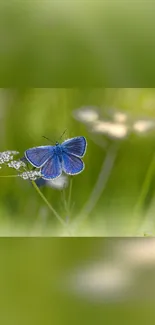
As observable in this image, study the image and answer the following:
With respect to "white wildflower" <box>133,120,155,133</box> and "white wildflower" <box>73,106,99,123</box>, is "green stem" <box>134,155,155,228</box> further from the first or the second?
"white wildflower" <box>73,106,99,123</box>

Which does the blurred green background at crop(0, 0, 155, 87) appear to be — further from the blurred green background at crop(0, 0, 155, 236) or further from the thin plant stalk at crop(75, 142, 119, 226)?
the thin plant stalk at crop(75, 142, 119, 226)

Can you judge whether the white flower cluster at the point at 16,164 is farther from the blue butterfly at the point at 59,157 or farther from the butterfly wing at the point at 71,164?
the butterfly wing at the point at 71,164

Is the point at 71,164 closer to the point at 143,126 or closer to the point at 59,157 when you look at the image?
the point at 59,157

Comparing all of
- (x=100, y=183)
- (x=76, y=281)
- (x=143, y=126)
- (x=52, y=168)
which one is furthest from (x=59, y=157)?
(x=76, y=281)

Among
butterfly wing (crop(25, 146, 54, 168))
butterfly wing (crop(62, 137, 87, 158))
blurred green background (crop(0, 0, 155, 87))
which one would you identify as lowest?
butterfly wing (crop(25, 146, 54, 168))

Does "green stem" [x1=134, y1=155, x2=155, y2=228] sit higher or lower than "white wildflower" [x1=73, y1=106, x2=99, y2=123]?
lower

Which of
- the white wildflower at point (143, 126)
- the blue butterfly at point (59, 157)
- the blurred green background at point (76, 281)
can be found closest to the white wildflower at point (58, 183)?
the blue butterfly at point (59, 157)

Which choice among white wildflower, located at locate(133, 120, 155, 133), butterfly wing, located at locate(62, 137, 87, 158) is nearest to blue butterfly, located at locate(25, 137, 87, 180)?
butterfly wing, located at locate(62, 137, 87, 158)

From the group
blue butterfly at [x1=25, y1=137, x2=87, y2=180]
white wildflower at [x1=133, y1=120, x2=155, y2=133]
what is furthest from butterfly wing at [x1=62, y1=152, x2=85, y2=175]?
white wildflower at [x1=133, y1=120, x2=155, y2=133]
